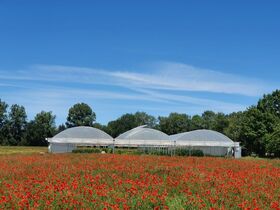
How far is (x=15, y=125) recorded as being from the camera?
375ft

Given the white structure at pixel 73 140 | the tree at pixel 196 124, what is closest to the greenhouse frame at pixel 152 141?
the white structure at pixel 73 140

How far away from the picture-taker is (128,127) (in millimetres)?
130375

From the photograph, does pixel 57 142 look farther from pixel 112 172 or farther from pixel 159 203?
pixel 159 203

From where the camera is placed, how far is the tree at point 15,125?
111 m

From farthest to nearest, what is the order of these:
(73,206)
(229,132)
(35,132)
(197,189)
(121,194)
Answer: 1. (35,132)
2. (229,132)
3. (197,189)
4. (121,194)
5. (73,206)

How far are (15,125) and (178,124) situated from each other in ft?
153

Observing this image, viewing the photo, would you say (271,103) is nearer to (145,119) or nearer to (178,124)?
(178,124)

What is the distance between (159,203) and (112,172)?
590cm

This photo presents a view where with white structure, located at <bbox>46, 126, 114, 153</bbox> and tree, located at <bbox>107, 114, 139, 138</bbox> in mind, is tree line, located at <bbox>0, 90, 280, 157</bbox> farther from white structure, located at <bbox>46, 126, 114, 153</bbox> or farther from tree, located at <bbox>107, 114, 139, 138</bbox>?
white structure, located at <bbox>46, 126, 114, 153</bbox>

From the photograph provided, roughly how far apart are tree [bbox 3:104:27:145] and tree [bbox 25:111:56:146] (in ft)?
9.68

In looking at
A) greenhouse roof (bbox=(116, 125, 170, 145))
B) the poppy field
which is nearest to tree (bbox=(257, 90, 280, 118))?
greenhouse roof (bbox=(116, 125, 170, 145))

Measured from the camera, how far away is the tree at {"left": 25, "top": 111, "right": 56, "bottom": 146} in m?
Answer: 108

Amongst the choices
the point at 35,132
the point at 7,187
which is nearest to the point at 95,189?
the point at 7,187

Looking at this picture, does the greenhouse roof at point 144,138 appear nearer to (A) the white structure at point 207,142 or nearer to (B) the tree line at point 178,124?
(A) the white structure at point 207,142
